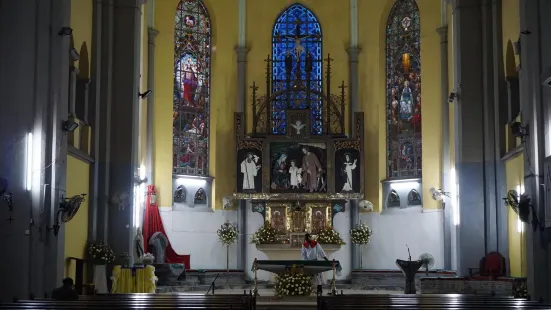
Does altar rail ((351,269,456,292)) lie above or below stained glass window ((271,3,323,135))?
below

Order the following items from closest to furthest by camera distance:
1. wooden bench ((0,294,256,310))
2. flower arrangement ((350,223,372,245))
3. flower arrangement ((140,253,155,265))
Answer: wooden bench ((0,294,256,310))
flower arrangement ((140,253,155,265))
flower arrangement ((350,223,372,245))

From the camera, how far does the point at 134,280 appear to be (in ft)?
75.8

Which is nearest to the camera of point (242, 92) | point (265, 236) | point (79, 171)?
point (79, 171)

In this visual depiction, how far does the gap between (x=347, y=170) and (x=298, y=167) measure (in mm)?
1681

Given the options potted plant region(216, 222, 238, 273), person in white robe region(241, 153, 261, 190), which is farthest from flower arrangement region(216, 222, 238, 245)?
person in white robe region(241, 153, 261, 190)

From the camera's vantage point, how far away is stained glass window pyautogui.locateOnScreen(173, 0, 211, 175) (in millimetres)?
30273

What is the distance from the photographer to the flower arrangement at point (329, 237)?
2834cm

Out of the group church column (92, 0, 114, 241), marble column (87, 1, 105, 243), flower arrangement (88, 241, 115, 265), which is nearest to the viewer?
flower arrangement (88, 241, 115, 265)

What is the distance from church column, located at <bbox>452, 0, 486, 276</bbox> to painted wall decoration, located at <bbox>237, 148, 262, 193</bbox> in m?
7.42

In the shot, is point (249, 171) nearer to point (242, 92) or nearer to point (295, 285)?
point (242, 92)

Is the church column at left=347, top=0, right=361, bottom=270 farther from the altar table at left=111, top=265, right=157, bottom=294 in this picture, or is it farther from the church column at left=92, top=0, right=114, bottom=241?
the church column at left=92, top=0, right=114, bottom=241

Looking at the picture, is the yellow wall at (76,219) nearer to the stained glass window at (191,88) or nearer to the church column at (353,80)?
the stained glass window at (191,88)

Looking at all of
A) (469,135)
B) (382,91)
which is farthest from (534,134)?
(382,91)

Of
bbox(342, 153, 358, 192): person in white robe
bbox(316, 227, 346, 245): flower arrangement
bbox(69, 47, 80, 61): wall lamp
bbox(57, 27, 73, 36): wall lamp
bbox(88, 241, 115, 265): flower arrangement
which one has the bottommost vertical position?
bbox(88, 241, 115, 265): flower arrangement
